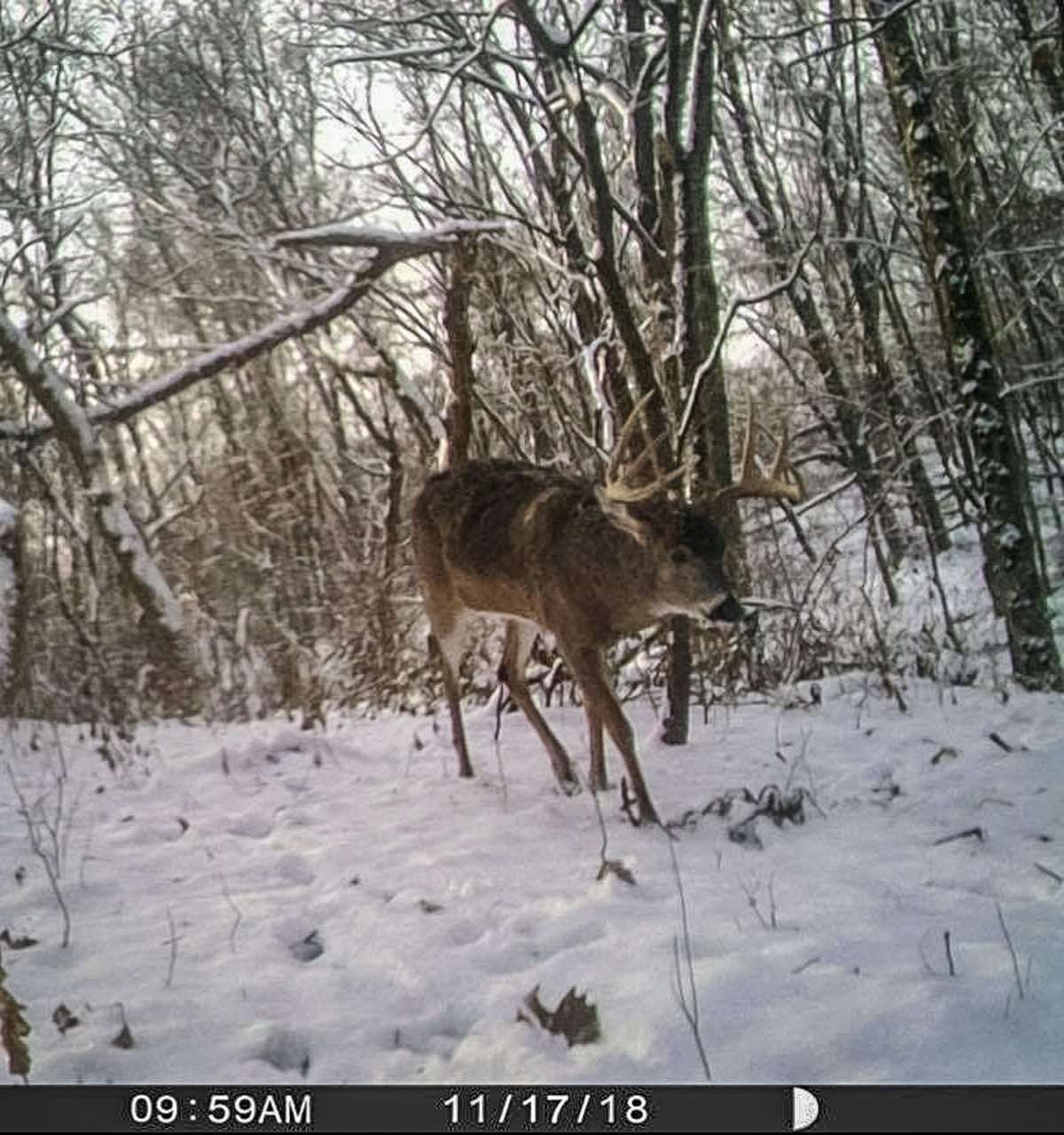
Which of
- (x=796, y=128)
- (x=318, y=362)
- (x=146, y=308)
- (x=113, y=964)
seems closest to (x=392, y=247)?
(x=318, y=362)

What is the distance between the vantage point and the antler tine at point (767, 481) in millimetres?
2615

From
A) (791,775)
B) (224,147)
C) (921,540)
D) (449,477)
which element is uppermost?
(224,147)

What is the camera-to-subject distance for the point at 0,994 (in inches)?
58.5

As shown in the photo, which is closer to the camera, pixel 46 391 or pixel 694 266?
pixel 46 391

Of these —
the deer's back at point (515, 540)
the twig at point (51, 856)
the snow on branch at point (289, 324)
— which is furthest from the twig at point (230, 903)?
the snow on branch at point (289, 324)

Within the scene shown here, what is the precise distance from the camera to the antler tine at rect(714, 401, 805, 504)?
8.58 ft

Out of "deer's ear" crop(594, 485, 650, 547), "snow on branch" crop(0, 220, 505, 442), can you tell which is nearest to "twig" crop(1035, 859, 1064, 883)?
"deer's ear" crop(594, 485, 650, 547)

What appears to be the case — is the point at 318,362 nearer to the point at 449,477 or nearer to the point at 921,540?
the point at 449,477

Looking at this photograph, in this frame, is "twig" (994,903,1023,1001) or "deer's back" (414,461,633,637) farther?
"deer's back" (414,461,633,637)

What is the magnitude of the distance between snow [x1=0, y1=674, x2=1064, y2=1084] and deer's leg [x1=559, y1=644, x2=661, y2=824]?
0.26 ft

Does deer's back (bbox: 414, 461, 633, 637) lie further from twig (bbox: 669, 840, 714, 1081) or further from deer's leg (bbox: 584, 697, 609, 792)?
twig (bbox: 669, 840, 714, 1081)

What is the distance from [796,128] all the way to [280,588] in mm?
1893
